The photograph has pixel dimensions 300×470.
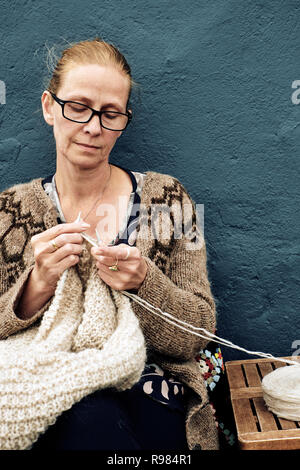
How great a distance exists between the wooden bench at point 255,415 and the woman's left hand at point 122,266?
0.46 meters

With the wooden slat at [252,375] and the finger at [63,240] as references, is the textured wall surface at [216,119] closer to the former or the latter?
the wooden slat at [252,375]

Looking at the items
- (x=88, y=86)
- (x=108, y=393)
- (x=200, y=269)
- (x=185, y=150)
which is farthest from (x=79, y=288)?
(x=185, y=150)

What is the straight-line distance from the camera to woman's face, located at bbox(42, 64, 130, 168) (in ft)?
4.62

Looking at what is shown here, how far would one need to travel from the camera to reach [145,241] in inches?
59.4

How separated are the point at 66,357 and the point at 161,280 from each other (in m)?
0.35

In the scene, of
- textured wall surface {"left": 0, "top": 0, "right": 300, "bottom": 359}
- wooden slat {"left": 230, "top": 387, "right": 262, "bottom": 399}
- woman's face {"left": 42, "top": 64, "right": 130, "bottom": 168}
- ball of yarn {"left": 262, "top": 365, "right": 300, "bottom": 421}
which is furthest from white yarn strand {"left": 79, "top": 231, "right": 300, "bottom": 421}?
textured wall surface {"left": 0, "top": 0, "right": 300, "bottom": 359}

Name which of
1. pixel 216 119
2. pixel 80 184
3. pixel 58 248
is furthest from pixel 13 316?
pixel 216 119

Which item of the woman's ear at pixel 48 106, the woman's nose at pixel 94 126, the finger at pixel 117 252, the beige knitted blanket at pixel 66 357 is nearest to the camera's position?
the beige knitted blanket at pixel 66 357

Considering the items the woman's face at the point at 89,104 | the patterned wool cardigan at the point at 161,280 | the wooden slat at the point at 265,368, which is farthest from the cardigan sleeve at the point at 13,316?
the wooden slat at the point at 265,368

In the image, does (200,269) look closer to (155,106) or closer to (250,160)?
(250,160)

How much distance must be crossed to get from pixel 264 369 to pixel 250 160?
0.70m

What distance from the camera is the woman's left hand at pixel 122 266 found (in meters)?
1.21

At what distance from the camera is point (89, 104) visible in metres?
1.41
